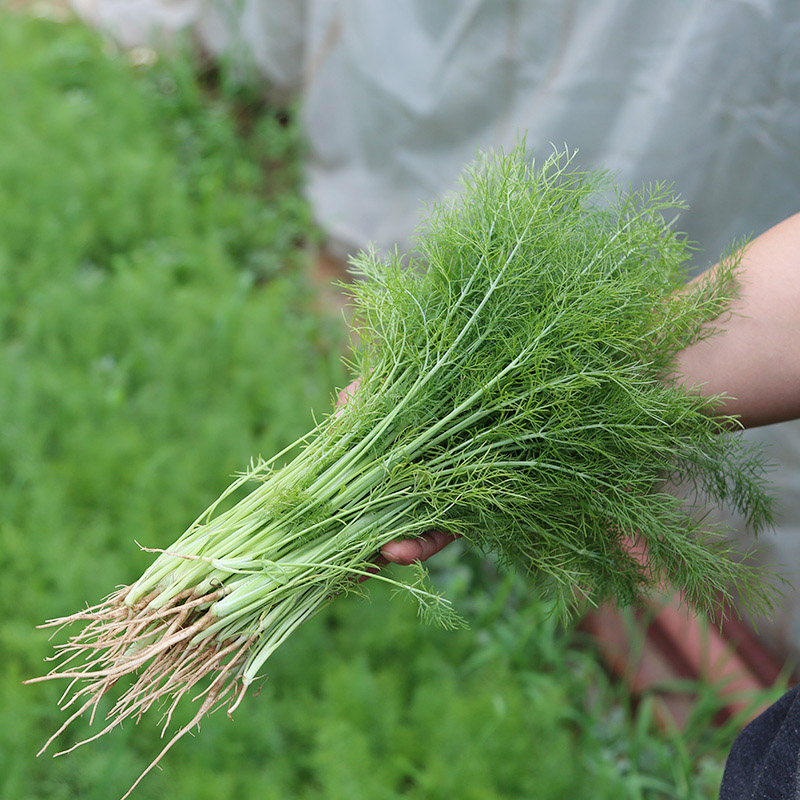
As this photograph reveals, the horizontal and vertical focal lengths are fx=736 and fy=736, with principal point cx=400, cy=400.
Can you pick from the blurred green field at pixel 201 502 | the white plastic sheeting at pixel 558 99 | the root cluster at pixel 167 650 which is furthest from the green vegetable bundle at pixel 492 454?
the blurred green field at pixel 201 502

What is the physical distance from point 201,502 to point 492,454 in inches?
41.8

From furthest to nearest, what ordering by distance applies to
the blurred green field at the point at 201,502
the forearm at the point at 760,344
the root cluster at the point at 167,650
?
the blurred green field at the point at 201,502 → the forearm at the point at 760,344 → the root cluster at the point at 167,650

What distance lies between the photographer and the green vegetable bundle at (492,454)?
106 cm

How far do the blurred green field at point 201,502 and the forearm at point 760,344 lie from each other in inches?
36.4

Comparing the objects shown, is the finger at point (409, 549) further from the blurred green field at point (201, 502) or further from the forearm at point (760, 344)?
the blurred green field at point (201, 502)

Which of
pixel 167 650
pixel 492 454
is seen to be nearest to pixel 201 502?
pixel 167 650

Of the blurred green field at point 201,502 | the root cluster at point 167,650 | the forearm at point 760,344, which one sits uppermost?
the forearm at point 760,344

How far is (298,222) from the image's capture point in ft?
9.85

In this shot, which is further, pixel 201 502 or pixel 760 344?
pixel 201 502

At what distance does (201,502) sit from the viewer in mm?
1925

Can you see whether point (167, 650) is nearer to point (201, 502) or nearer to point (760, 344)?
point (201, 502)

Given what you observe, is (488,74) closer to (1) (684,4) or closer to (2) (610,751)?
(1) (684,4)

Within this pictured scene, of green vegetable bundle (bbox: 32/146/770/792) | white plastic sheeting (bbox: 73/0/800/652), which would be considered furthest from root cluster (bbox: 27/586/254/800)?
white plastic sheeting (bbox: 73/0/800/652)

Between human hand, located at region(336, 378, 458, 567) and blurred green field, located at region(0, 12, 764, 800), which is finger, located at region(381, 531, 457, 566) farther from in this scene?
blurred green field, located at region(0, 12, 764, 800)
